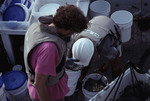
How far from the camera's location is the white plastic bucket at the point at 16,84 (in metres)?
3.74

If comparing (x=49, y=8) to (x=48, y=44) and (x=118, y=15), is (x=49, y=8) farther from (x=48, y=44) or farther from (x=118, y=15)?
(x=48, y=44)

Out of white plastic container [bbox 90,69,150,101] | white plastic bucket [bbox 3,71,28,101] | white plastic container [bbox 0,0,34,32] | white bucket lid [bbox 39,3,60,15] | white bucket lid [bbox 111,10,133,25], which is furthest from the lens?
white bucket lid [bbox 111,10,133,25]

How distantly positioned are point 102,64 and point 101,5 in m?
1.20

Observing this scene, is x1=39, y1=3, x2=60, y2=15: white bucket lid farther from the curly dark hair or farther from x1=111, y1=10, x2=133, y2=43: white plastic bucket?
the curly dark hair

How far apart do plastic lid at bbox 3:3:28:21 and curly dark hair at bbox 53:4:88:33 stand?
192 cm

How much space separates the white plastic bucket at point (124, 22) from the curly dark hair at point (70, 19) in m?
2.10

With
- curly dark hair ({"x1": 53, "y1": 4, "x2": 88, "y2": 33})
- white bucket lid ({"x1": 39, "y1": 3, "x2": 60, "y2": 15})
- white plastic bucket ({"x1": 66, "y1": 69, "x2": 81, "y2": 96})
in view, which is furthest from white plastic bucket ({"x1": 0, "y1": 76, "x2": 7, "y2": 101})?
curly dark hair ({"x1": 53, "y1": 4, "x2": 88, "y2": 33})

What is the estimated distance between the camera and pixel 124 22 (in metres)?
4.36

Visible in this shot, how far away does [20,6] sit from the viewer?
4.12m

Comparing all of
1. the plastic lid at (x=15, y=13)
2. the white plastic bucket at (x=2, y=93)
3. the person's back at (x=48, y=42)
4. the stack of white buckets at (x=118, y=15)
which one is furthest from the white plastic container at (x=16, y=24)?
the person's back at (x=48, y=42)

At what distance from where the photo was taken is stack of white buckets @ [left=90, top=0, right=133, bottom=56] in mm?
4288

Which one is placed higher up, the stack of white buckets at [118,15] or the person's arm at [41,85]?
the person's arm at [41,85]

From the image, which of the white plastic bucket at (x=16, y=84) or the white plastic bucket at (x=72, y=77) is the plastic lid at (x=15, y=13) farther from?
the white plastic bucket at (x=72, y=77)

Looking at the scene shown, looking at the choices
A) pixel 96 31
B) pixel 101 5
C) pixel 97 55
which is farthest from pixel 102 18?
pixel 101 5
